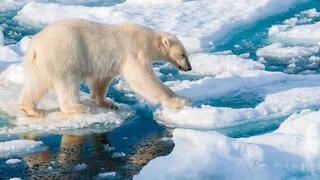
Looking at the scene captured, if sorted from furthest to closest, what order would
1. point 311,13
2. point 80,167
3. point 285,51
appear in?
point 311,13 → point 285,51 → point 80,167

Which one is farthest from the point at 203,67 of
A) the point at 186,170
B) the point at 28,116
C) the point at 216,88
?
the point at 186,170

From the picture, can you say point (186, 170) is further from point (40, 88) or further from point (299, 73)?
point (299, 73)

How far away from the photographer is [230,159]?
287 centimetres

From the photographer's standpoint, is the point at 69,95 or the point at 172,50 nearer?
the point at 69,95

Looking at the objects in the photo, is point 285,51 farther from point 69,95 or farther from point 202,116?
point 69,95

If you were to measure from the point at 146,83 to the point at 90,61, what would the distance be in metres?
0.62

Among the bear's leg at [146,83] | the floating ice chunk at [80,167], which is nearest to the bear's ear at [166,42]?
the bear's leg at [146,83]

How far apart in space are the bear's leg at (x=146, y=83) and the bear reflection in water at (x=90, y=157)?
650mm

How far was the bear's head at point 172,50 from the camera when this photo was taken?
16.6 ft

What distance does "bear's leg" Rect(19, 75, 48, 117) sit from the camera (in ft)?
14.7

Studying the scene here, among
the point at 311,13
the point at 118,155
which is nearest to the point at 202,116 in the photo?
the point at 118,155

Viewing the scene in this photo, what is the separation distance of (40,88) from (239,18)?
5.70 meters

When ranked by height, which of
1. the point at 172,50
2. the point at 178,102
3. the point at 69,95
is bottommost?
the point at 178,102

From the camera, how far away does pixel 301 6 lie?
10805mm
